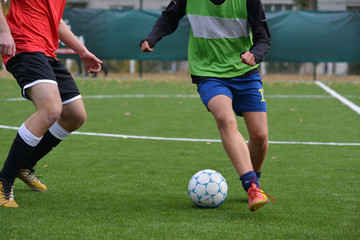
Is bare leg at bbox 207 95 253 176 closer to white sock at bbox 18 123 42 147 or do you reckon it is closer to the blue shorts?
the blue shorts

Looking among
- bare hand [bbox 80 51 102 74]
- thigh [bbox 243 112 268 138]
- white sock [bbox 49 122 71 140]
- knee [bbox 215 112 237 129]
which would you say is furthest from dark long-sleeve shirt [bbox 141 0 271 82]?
white sock [bbox 49 122 71 140]

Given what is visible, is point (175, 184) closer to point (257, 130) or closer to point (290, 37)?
point (257, 130)

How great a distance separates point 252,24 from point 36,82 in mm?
1737

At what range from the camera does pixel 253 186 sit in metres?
4.43

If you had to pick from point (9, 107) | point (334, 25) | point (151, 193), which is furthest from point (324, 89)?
point (151, 193)

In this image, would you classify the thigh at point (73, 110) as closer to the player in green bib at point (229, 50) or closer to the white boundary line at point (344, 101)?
the player in green bib at point (229, 50)

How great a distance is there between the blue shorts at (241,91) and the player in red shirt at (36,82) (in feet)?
3.52

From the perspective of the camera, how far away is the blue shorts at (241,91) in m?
4.85

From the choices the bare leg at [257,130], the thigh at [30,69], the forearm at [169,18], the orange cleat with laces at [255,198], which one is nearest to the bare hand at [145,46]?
the forearm at [169,18]

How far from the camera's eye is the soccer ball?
4652 millimetres

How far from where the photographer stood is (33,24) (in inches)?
189

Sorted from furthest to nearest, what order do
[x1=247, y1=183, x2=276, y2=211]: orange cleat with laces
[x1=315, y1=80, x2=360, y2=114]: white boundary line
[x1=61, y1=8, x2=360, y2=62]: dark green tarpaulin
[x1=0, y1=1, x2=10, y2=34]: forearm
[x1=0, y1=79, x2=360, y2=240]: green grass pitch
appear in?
[x1=61, y1=8, x2=360, y2=62]: dark green tarpaulin, [x1=315, y1=80, x2=360, y2=114]: white boundary line, [x1=0, y1=1, x2=10, y2=34]: forearm, [x1=247, y1=183, x2=276, y2=211]: orange cleat with laces, [x1=0, y1=79, x2=360, y2=240]: green grass pitch

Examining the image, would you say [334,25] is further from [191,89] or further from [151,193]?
[151,193]

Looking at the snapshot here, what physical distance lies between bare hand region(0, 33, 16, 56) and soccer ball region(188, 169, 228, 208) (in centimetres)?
169
